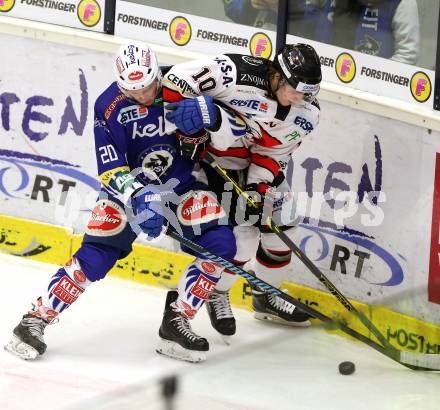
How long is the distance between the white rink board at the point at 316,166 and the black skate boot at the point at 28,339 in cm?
108

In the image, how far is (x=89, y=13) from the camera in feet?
17.0

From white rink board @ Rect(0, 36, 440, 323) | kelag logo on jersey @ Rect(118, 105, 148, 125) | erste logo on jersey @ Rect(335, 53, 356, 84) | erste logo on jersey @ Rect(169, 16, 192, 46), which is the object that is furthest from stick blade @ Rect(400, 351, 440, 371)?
erste logo on jersey @ Rect(169, 16, 192, 46)

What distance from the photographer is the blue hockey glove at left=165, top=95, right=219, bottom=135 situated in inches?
160

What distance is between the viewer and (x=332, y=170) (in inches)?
187

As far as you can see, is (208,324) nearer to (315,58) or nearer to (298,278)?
(298,278)

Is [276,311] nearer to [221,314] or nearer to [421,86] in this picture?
[221,314]

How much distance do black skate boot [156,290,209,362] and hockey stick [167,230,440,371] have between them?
0.28 metres

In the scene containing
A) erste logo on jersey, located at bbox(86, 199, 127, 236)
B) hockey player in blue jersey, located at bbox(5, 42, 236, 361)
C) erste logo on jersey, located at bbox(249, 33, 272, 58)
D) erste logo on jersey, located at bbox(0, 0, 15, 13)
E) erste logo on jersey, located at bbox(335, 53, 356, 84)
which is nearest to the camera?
hockey player in blue jersey, located at bbox(5, 42, 236, 361)

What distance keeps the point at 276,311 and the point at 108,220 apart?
3.27 ft

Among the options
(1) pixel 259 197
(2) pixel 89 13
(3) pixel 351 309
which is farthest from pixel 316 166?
(2) pixel 89 13

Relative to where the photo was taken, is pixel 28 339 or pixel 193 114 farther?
pixel 28 339

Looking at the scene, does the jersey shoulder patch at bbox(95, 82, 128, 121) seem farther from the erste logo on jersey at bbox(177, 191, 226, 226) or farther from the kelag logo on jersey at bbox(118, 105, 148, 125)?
the erste logo on jersey at bbox(177, 191, 226, 226)

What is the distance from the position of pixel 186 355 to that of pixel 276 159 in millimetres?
902

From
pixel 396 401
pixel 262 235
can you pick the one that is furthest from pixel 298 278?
pixel 396 401
